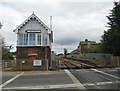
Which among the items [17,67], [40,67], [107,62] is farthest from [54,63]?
[107,62]

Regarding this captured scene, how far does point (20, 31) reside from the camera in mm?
48281

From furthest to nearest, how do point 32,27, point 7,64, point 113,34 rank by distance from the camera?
point 113,34
point 32,27
point 7,64

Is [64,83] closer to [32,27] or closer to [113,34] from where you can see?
[32,27]

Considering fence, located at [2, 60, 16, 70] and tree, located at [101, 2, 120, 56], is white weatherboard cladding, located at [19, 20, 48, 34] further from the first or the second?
tree, located at [101, 2, 120, 56]

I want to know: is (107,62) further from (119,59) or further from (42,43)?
(42,43)

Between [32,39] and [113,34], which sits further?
[113,34]

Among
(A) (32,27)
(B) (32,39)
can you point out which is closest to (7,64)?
(B) (32,39)

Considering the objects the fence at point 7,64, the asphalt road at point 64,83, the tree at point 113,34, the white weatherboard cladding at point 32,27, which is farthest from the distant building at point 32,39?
the asphalt road at point 64,83

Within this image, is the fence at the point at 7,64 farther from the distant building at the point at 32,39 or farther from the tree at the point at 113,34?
the tree at the point at 113,34

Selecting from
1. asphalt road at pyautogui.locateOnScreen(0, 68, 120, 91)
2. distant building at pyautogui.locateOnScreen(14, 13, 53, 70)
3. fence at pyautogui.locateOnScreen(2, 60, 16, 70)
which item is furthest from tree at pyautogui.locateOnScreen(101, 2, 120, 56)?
asphalt road at pyautogui.locateOnScreen(0, 68, 120, 91)

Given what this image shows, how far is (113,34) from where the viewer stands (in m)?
49.5

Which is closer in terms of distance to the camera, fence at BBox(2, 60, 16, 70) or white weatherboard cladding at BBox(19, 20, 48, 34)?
fence at BBox(2, 60, 16, 70)

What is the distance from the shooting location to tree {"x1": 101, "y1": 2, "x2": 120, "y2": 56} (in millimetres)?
49875

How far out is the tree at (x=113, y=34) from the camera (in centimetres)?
4988
